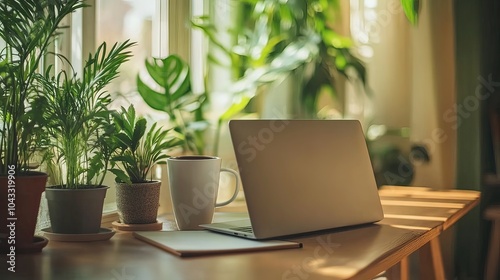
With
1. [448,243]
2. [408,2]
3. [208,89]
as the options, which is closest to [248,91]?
[208,89]

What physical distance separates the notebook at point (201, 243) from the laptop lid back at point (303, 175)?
0.05 metres

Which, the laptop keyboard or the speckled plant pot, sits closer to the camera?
the laptop keyboard

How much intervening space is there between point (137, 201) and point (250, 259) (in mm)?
399

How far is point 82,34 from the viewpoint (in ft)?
5.98

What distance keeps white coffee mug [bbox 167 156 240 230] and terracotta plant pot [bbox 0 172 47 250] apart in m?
0.36

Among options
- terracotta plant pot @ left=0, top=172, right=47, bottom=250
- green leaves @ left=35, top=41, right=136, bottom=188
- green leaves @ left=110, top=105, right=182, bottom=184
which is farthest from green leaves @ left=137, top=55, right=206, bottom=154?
terracotta plant pot @ left=0, top=172, right=47, bottom=250

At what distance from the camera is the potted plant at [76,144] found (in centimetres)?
126

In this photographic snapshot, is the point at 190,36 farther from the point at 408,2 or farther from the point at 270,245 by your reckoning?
the point at 270,245

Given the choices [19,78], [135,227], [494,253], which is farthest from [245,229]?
[494,253]

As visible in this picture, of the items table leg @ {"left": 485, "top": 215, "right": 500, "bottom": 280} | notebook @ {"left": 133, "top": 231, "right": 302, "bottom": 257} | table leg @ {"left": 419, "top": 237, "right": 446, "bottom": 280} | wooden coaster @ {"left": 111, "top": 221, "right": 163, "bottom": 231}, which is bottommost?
table leg @ {"left": 485, "top": 215, "right": 500, "bottom": 280}

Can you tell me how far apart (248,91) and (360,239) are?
1171 mm

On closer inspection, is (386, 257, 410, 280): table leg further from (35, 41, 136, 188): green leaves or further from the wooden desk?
(35, 41, 136, 188): green leaves

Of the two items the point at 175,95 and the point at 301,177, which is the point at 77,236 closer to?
the point at 301,177

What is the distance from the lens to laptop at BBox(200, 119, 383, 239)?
129 cm
